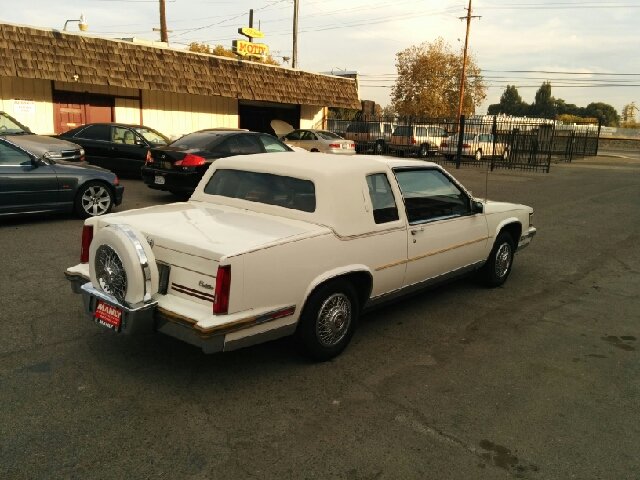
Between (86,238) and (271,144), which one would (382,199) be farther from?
(271,144)

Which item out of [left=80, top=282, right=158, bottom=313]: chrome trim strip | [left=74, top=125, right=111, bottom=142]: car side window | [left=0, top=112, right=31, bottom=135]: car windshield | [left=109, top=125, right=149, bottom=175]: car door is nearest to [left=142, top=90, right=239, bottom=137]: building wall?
[left=74, top=125, right=111, bottom=142]: car side window

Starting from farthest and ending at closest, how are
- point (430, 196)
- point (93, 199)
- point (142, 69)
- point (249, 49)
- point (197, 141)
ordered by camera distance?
point (249, 49)
point (142, 69)
point (197, 141)
point (93, 199)
point (430, 196)

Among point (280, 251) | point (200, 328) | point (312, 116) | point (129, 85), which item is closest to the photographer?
point (200, 328)

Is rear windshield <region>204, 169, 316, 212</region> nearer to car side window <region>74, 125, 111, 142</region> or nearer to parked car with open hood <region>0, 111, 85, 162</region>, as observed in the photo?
parked car with open hood <region>0, 111, 85, 162</region>

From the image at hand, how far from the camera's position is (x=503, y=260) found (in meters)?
6.50

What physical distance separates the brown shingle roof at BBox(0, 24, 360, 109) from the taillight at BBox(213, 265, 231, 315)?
16.1m

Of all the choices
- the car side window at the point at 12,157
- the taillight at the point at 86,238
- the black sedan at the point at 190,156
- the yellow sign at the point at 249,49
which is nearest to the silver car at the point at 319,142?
the yellow sign at the point at 249,49

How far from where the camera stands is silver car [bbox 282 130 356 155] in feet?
73.4

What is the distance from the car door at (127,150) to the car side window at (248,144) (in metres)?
3.53

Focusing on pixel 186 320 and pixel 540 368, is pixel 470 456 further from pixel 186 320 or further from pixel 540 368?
pixel 186 320

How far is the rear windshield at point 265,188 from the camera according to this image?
4.48 m

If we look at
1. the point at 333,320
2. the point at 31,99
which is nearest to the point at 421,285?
the point at 333,320

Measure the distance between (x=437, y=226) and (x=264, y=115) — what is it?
23.3 metres

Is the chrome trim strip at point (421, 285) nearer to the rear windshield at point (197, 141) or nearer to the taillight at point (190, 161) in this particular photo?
the taillight at point (190, 161)
